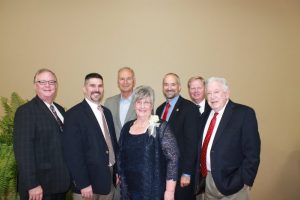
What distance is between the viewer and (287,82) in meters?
4.39

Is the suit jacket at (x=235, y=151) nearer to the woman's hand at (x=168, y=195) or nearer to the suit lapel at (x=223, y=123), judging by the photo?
the suit lapel at (x=223, y=123)

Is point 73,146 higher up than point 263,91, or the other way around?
point 263,91

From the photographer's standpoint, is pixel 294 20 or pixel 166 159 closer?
pixel 166 159

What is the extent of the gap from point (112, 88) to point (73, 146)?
1772 mm

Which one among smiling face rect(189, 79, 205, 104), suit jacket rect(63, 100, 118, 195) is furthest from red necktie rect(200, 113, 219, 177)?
suit jacket rect(63, 100, 118, 195)

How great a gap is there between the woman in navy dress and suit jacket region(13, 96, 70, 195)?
67 centimetres

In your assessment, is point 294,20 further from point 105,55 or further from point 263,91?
point 105,55

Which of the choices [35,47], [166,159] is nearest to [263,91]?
[166,159]

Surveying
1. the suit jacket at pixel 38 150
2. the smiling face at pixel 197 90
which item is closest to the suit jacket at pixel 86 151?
the suit jacket at pixel 38 150

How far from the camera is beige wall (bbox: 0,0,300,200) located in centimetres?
394

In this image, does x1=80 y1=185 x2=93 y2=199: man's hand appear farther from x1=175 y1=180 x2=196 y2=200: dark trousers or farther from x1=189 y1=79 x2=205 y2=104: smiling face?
x1=189 y1=79 x2=205 y2=104: smiling face

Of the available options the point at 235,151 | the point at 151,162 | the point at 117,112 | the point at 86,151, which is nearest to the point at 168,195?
the point at 151,162

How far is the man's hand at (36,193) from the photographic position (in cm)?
234

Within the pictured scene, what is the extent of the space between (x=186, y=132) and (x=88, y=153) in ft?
3.24
